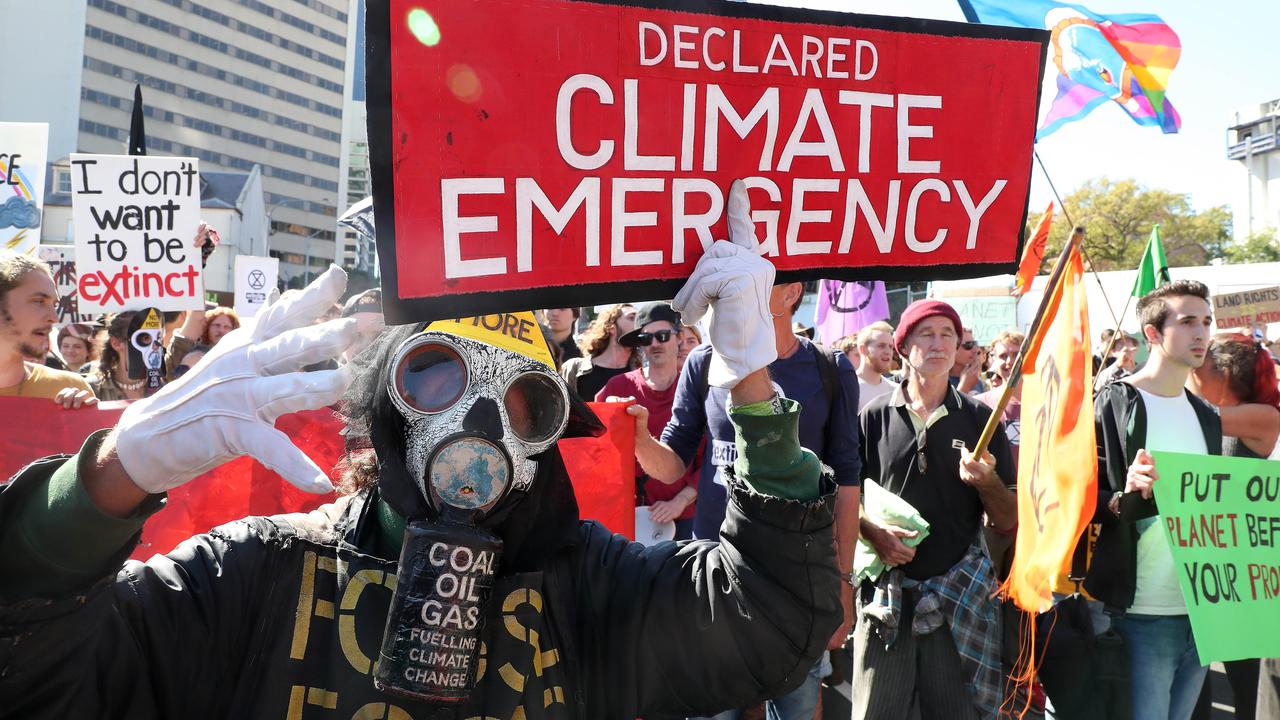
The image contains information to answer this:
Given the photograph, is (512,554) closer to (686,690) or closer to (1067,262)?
(686,690)

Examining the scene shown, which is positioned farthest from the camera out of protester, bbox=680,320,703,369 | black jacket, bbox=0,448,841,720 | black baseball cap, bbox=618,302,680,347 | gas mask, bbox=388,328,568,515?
protester, bbox=680,320,703,369

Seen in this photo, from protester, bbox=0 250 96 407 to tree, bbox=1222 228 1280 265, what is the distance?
51824 mm

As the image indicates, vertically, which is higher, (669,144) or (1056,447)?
(669,144)

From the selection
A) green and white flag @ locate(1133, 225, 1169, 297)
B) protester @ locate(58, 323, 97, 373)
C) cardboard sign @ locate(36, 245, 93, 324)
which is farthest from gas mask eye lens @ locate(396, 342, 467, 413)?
cardboard sign @ locate(36, 245, 93, 324)

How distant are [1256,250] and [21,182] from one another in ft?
175

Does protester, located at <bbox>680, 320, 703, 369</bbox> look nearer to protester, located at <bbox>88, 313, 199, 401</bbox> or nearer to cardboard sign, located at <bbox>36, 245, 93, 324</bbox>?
protester, located at <bbox>88, 313, 199, 401</bbox>

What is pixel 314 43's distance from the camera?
98.1m

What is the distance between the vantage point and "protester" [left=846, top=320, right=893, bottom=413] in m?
6.55

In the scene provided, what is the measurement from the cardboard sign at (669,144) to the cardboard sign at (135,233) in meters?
5.59

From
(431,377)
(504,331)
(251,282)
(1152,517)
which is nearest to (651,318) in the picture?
(1152,517)

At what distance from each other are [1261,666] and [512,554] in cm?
442

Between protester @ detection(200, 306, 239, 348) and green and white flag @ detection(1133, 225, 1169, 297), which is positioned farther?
green and white flag @ detection(1133, 225, 1169, 297)

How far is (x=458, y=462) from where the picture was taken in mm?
1745

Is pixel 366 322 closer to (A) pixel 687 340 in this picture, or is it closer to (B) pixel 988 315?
(A) pixel 687 340
